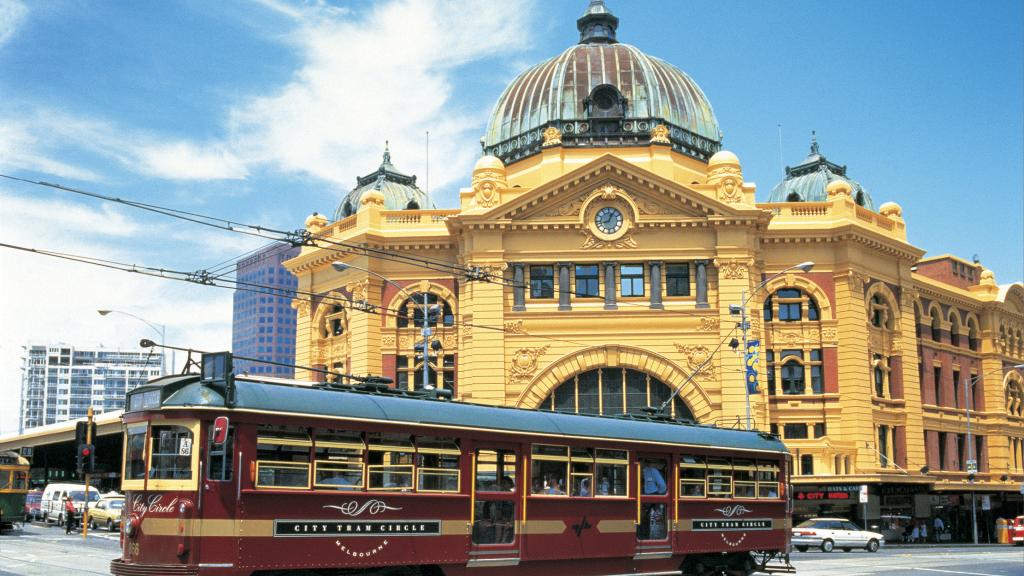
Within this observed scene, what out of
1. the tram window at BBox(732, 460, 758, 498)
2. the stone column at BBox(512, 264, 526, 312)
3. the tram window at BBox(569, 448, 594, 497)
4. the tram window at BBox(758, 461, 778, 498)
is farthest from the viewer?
the stone column at BBox(512, 264, 526, 312)

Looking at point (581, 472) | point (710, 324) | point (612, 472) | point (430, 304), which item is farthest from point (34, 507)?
point (581, 472)

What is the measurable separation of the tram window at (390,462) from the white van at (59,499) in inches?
1527

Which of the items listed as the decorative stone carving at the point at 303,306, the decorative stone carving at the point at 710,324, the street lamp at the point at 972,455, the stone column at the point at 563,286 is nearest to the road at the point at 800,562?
the decorative stone carving at the point at 710,324

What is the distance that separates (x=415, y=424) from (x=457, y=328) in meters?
33.5

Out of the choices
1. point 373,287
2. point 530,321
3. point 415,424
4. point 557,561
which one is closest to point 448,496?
point 415,424

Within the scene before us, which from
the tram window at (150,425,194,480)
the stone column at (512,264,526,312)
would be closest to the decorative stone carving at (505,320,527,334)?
the stone column at (512,264,526,312)

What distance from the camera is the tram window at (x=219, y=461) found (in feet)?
54.3

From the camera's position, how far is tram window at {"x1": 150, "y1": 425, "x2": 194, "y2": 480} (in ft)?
55.3

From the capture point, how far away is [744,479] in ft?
83.5

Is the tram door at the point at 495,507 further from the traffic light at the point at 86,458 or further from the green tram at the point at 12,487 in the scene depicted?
the green tram at the point at 12,487

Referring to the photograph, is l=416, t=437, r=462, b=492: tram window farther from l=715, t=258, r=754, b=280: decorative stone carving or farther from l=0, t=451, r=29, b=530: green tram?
l=715, t=258, r=754, b=280: decorative stone carving

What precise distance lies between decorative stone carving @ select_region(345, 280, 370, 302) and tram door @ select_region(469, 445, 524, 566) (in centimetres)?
3266

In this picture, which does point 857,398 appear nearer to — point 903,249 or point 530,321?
point 903,249

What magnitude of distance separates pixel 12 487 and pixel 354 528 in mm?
32701
